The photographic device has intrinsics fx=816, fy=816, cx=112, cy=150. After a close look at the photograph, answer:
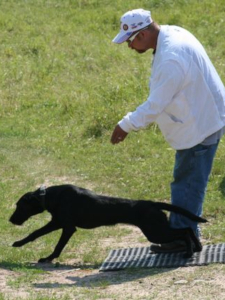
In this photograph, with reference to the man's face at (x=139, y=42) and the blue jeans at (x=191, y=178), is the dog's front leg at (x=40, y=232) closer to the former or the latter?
the blue jeans at (x=191, y=178)

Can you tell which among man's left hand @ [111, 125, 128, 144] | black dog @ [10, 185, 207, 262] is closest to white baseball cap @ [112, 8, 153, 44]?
man's left hand @ [111, 125, 128, 144]

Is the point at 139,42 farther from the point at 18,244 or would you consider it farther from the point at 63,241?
the point at 18,244

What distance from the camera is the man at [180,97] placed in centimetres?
608

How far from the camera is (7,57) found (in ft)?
50.4

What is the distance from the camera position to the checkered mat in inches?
253

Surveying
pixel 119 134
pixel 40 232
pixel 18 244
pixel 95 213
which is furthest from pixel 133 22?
pixel 18 244

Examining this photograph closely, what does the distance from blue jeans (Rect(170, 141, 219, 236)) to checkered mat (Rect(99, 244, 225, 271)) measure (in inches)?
10.0

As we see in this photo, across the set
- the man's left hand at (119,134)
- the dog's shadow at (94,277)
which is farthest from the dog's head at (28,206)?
the man's left hand at (119,134)

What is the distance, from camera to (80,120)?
1180 cm

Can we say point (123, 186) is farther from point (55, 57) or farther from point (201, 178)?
point (55, 57)

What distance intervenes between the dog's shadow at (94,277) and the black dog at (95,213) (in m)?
0.35

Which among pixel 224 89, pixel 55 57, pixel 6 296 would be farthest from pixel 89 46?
pixel 6 296

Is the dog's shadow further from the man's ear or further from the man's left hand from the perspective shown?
the man's ear

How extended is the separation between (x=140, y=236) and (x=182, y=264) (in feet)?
4.57
